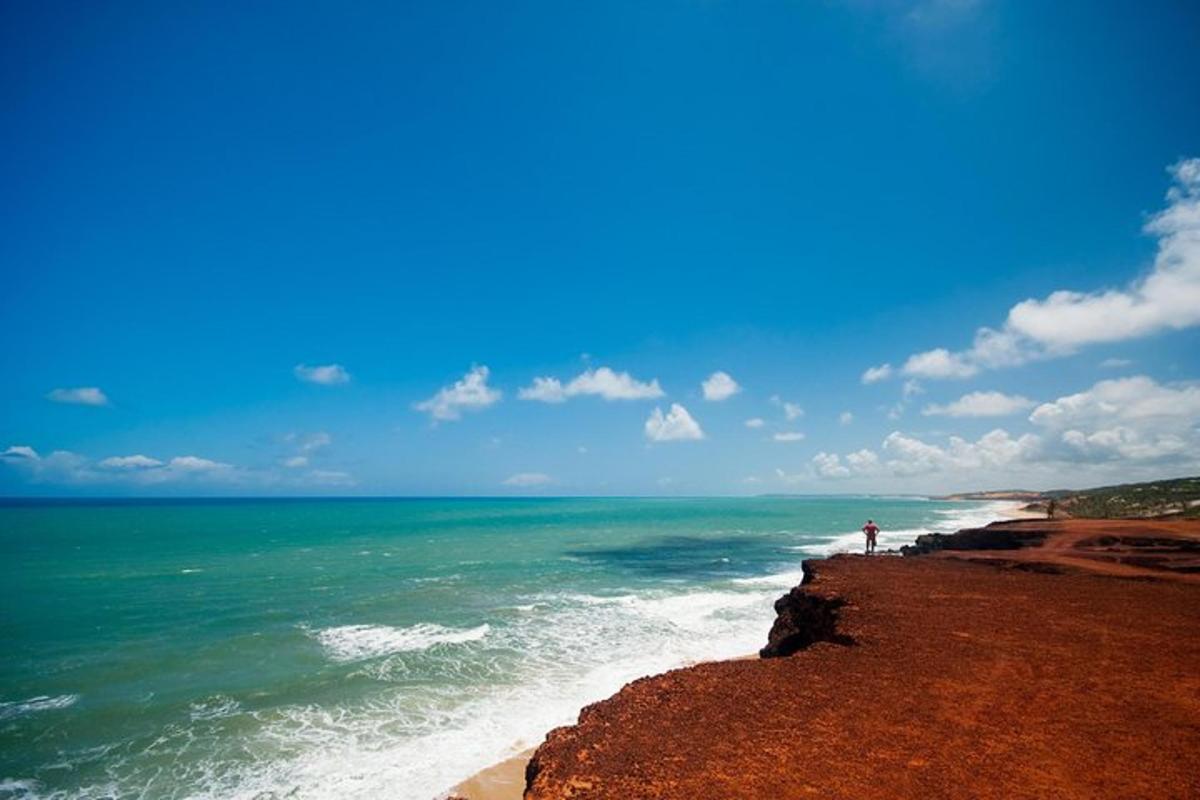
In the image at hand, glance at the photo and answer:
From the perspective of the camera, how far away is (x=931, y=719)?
7043mm

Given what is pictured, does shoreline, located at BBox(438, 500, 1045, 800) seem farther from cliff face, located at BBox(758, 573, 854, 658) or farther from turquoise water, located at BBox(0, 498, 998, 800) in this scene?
cliff face, located at BBox(758, 573, 854, 658)

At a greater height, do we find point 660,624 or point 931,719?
point 931,719

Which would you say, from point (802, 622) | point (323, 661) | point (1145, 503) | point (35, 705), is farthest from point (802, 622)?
point (1145, 503)

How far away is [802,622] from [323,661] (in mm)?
15292

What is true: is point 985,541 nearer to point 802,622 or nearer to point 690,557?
point 690,557

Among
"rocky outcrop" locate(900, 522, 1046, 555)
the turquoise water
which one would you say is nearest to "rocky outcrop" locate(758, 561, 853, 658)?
the turquoise water

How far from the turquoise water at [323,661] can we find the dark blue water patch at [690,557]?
1.73 ft

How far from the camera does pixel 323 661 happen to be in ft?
59.5

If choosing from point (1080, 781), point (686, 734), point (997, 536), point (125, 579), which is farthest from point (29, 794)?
point (997, 536)

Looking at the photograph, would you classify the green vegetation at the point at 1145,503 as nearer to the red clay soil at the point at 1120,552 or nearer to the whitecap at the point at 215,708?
the red clay soil at the point at 1120,552

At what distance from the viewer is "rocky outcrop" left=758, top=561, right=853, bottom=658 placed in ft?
41.8

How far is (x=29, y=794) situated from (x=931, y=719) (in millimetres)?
16626

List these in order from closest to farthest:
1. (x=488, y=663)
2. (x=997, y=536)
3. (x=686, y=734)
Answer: (x=686, y=734) → (x=488, y=663) → (x=997, y=536)

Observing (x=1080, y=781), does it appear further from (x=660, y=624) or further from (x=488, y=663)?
(x=660, y=624)
